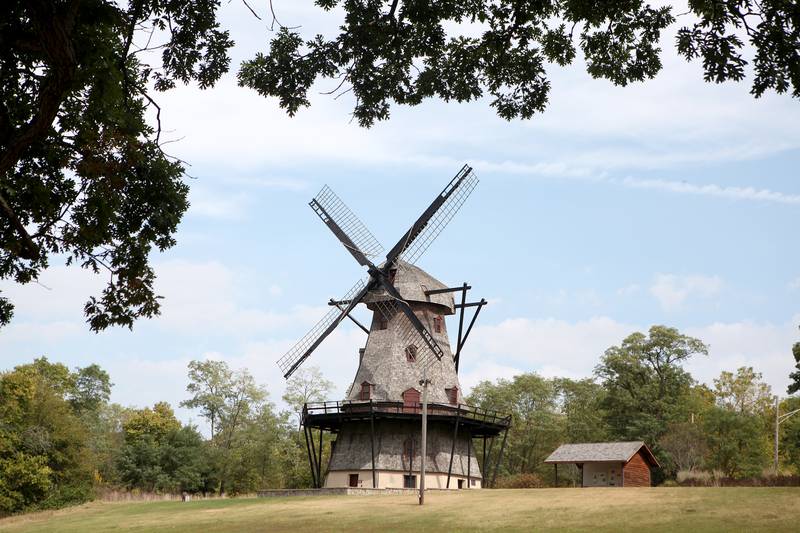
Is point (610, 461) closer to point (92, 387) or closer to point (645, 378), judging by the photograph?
point (645, 378)

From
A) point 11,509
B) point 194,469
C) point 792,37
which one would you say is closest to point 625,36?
point 792,37

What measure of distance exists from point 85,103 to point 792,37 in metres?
9.40

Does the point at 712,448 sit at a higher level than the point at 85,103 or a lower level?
lower

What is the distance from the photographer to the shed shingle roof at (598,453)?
1761 inches

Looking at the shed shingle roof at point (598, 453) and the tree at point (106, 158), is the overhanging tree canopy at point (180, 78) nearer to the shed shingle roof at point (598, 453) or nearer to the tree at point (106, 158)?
the tree at point (106, 158)

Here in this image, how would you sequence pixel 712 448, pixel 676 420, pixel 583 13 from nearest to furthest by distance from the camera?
pixel 583 13, pixel 712 448, pixel 676 420

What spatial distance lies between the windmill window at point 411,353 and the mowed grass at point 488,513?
790 centimetres

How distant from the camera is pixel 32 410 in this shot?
5300cm

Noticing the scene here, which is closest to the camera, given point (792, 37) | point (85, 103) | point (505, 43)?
point (792, 37)

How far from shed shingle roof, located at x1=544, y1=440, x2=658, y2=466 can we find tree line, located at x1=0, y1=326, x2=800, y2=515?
7561mm

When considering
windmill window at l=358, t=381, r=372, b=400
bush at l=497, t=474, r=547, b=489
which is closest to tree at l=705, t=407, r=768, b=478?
bush at l=497, t=474, r=547, b=489

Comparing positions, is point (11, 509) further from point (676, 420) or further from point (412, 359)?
point (676, 420)

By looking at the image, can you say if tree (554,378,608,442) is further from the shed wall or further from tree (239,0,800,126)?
tree (239,0,800,126)

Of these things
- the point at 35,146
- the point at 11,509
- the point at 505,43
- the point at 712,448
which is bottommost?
the point at 11,509
